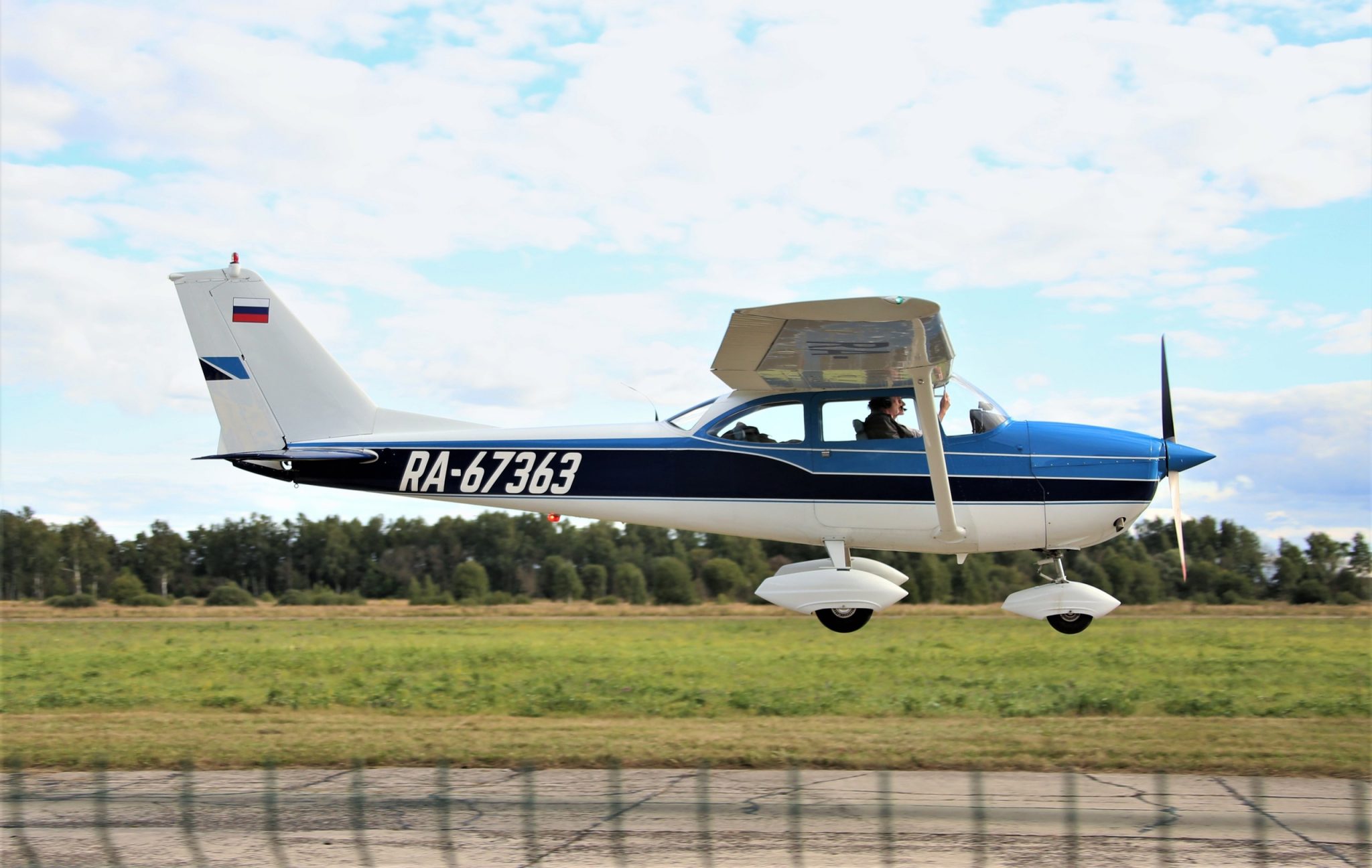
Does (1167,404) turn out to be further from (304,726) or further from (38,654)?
(38,654)

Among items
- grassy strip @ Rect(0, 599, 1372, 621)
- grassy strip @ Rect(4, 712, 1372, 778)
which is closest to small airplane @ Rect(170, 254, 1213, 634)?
grassy strip @ Rect(4, 712, 1372, 778)

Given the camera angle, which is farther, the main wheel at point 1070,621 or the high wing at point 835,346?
the main wheel at point 1070,621

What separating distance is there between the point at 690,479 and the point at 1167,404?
4598 mm

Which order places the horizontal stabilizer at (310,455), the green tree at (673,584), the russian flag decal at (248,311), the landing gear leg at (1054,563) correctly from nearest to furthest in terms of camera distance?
the landing gear leg at (1054,563) < the horizontal stabilizer at (310,455) < the russian flag decal at (248,311) < the green tree at (673,584)

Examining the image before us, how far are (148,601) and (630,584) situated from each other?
85.8 feet

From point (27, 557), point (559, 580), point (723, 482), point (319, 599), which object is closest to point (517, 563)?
point (559, 580)

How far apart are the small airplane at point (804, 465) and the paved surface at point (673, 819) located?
2462mm

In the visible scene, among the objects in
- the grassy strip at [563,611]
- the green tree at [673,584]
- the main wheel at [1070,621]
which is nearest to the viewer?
the main wheel at [1070,621]

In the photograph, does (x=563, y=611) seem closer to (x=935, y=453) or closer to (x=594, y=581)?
(x=594, y=581)

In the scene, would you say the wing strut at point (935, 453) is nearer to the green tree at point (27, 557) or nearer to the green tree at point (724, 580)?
the green tree at point (724, 580)

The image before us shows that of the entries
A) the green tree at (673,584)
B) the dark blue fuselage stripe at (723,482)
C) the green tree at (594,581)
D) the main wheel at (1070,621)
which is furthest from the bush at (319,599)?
the main wheel at (1070,621)

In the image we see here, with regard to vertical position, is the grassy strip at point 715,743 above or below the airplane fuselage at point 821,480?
below

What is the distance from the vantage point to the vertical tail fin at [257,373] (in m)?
11.0

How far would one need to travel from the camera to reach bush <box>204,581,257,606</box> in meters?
59.3
